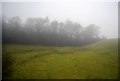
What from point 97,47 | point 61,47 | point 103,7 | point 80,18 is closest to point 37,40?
point 61,47

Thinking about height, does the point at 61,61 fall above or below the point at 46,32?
below

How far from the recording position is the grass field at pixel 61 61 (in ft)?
10.1

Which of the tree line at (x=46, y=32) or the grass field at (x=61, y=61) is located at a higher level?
the tree line at (x=46, y=32)

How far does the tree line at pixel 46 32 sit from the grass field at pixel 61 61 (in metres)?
0.12

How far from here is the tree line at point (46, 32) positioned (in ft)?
10.2

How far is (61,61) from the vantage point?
3094mm

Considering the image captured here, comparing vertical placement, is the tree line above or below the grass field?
above

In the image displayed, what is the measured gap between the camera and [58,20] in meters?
3.11

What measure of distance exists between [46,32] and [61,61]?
68 cm

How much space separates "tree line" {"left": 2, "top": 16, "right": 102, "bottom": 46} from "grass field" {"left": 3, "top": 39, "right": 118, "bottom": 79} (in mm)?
125

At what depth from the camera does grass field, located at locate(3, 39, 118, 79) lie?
307 cm

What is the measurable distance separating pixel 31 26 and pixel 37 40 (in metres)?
→ 0.32

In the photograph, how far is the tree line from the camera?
3.12m

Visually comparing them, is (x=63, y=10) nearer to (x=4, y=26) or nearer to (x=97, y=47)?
(x=97, y=47)
